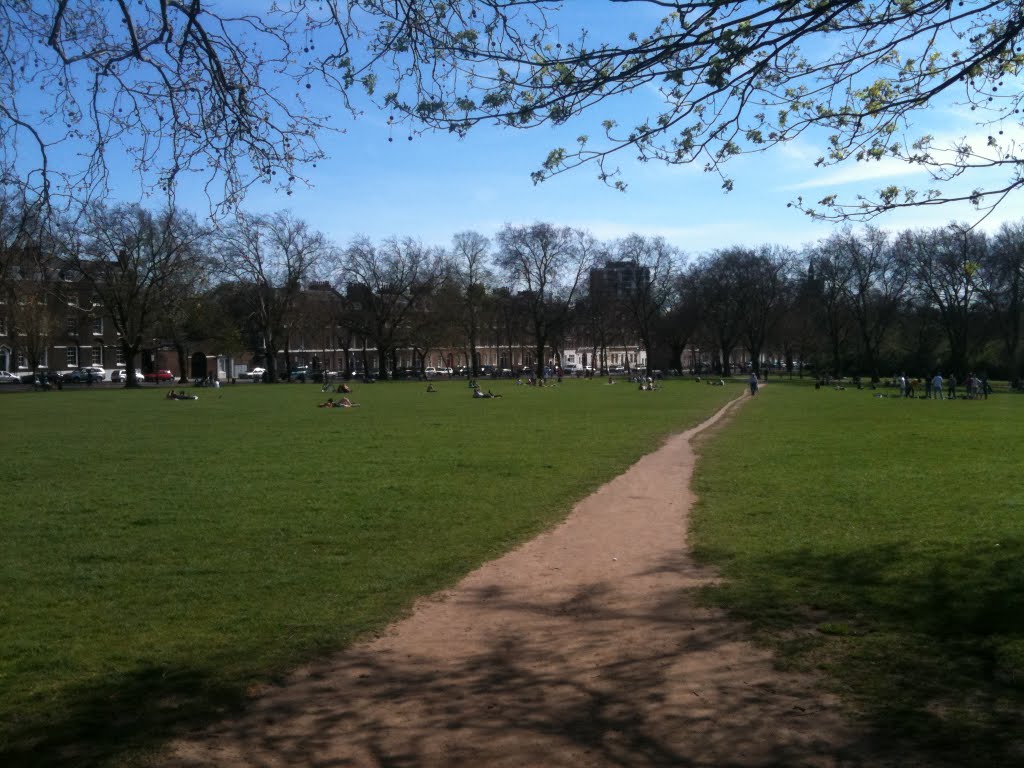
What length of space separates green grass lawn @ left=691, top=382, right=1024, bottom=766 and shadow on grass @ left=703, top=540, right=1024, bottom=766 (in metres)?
0.01

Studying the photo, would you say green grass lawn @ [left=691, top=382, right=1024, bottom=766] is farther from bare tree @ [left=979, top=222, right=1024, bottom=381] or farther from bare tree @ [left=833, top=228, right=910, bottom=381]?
bare tree @ [left=833, top=228, right=910, bottom=381]

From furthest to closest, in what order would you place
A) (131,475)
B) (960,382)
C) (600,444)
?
(960,382), (600,444), (131,475)

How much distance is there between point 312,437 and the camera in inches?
931

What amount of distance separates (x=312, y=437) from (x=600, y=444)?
24.4 ft

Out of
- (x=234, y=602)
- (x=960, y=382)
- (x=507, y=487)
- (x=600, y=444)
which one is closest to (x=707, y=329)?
(x=960, y=382)

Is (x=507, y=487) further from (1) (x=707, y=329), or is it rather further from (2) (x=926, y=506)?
(1) (x=707, y=329)

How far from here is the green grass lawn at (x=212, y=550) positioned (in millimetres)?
5430

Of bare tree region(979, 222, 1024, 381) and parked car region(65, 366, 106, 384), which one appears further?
parked car region(65, 366, 106, 384)

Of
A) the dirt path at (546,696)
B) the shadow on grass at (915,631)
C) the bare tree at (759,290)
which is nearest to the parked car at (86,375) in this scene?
the bare tree at (759,290)

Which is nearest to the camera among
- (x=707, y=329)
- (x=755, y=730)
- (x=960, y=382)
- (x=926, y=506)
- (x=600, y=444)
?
(x=755, y=730)

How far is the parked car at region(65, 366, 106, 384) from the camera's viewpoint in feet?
262

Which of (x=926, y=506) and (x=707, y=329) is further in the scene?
(x=707, y=329)

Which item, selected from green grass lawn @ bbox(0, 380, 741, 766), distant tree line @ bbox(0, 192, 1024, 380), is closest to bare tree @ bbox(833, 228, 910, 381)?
distant tree line @ bbox(0, 192, 1024, 380)

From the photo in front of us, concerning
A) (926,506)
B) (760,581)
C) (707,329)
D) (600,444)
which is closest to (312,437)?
(600,444)
